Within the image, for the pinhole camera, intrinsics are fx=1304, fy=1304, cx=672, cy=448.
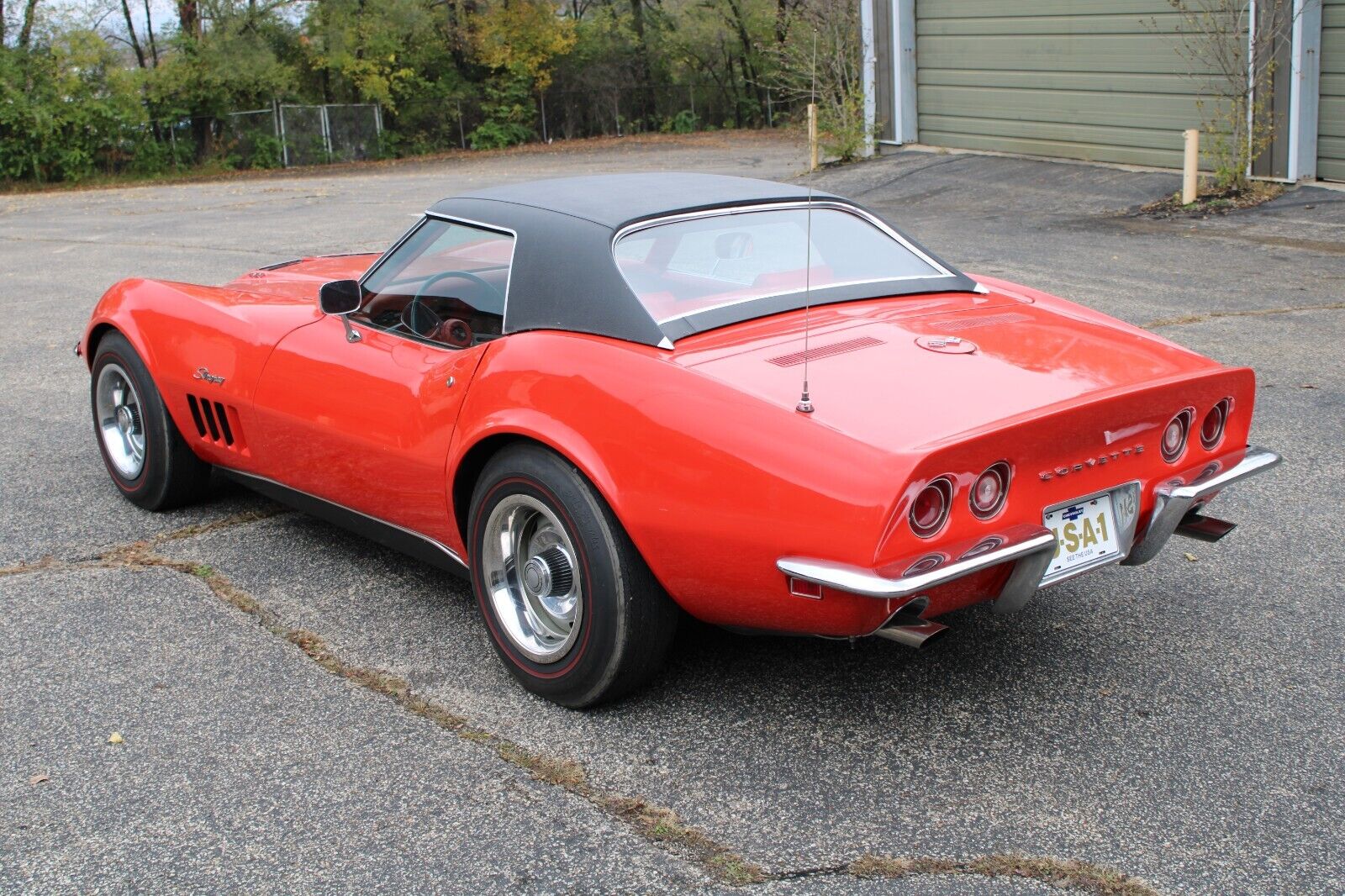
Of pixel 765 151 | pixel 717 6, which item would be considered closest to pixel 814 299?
pixel 765 151

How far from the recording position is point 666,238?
3816 mm

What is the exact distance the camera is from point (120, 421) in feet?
17.4

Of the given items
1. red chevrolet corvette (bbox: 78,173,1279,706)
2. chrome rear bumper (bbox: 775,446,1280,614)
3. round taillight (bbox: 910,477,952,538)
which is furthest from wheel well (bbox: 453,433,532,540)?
round taillight (bbox: 910,477,952,538)

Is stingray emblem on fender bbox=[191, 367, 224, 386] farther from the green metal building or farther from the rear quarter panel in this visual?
the green metal building

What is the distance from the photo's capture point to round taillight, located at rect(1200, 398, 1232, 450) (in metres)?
3.55

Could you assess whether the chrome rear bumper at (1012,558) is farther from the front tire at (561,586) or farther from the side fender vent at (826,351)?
the side fender vent at (826,351)

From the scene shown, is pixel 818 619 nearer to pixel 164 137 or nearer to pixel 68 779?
pixel 68 779

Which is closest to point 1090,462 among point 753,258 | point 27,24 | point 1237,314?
point 753,258

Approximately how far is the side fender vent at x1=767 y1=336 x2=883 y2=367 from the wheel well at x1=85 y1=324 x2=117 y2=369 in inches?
124

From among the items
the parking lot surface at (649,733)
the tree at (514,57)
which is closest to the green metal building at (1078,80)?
the parking lot surface at (649,733)

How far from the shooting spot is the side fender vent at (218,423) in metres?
4.64

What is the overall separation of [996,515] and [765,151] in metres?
25.4

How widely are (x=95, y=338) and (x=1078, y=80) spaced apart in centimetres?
1290

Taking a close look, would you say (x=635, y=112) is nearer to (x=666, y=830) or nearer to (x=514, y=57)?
(x=514, y=57)
